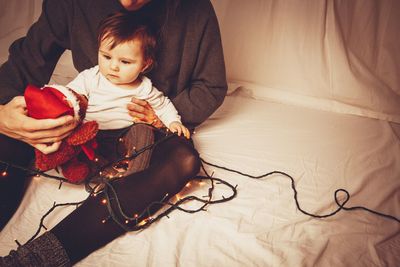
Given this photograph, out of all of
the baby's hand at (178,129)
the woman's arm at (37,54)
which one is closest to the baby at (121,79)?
the baby's hand at (178,129)

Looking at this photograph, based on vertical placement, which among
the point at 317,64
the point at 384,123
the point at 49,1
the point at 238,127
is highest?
the point at 49,1

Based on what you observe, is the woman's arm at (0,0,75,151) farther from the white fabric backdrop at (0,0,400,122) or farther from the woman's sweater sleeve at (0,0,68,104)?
the white fabric backdrop at (0,0,400,122)

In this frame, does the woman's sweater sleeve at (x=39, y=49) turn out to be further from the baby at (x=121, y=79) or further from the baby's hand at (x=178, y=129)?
the baby's hand at (x=178, y=129)

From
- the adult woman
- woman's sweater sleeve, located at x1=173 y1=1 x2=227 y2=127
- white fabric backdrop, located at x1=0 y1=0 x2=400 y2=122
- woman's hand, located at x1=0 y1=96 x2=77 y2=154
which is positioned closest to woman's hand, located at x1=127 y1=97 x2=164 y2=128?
the adult woman

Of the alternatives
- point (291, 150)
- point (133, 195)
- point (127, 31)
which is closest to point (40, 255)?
point (133, 195)

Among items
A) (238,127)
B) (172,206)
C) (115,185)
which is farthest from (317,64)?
(115,185)

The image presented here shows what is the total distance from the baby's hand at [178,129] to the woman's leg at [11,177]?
1.28 feet

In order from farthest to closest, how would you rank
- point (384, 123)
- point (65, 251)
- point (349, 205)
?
point (384, 123)
point (349, 205)
point (65, 251)

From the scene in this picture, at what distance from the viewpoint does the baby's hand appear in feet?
3.23

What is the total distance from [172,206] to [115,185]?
18cm

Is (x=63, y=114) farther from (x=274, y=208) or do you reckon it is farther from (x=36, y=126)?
(x=274, y=208)

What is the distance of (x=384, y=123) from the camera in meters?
1.43

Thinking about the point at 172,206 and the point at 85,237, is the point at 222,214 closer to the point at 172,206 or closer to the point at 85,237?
the point at 172,206

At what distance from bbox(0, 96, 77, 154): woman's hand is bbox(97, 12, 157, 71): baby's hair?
0.84 ft
